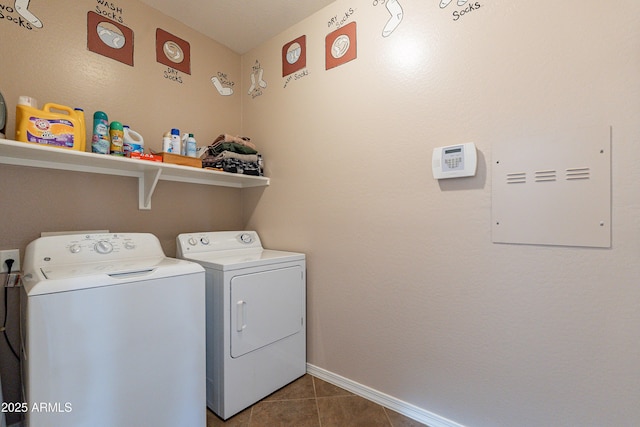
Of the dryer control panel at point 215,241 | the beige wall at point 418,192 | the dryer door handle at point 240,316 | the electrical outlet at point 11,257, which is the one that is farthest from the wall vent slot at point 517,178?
the electrical outlet at point 11,257

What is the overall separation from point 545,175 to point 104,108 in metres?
2.35

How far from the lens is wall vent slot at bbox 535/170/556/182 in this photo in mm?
1207

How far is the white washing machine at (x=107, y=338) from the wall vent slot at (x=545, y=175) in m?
1.61

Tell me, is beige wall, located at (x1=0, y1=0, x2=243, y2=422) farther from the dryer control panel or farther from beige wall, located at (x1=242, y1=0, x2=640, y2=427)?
beige wall, located at (x1=242, y1=0, x2=640, y2=427)

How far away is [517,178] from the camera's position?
1283 millimetres

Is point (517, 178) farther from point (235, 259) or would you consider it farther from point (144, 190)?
point (144, 190)

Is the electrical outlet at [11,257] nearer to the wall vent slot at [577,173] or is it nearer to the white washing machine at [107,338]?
the white washing machine at [107,338]

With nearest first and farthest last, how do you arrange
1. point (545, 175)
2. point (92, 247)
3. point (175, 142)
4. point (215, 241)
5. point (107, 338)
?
point (107, 338) → point (545, 175) → point (92, 247) → point (175, 142) → point (215, 241)

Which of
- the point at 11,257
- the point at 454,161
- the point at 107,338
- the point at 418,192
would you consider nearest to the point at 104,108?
the point at 11,257

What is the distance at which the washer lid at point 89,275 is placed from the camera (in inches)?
40.4

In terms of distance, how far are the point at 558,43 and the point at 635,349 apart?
124 centimetres

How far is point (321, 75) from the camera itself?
1957 millimetres

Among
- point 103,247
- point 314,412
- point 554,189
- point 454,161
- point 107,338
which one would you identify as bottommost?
point 314,412

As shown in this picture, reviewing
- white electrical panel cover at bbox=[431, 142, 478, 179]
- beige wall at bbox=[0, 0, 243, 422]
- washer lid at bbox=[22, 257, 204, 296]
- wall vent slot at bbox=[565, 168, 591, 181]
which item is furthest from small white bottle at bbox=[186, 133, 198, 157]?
wall vent slot at bbox=[565, 168, 591, 181]
